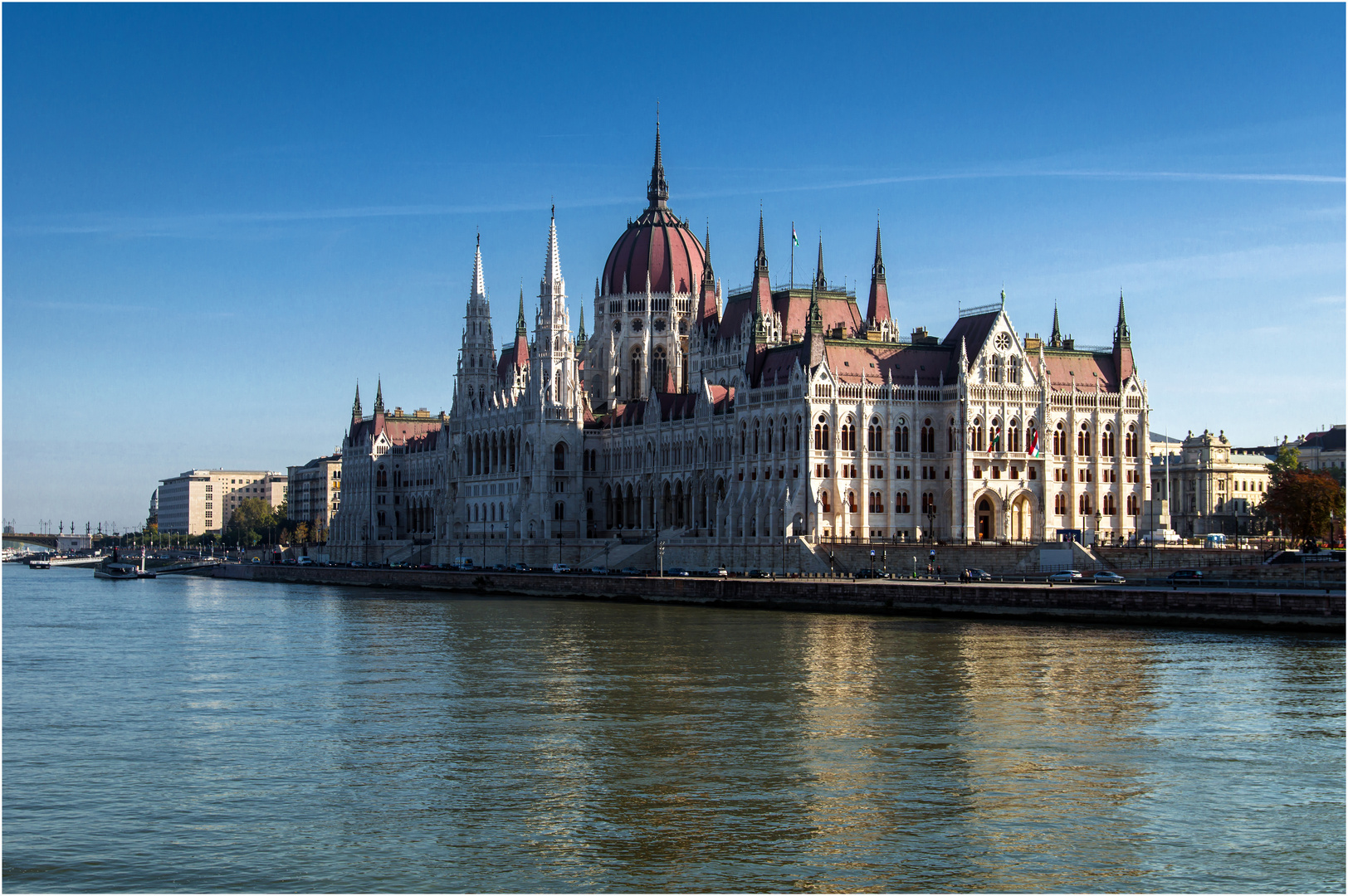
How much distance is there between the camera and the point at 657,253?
16375cm

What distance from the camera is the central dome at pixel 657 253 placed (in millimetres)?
163000

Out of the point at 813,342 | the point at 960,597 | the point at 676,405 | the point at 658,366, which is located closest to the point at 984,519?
the point at 813,342

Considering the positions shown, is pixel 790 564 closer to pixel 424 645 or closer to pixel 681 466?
pixel 681 466

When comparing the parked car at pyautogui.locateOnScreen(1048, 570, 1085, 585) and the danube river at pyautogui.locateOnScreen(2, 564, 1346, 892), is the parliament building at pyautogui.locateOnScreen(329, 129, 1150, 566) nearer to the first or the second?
the parked car at pyautogui.locateOnScreen(1048, 570, 1085, 585)

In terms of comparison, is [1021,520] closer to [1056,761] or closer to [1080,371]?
[1080,371]

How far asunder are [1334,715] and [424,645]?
124 feet

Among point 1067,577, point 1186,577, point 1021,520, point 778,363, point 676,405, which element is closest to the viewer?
point 1186,577

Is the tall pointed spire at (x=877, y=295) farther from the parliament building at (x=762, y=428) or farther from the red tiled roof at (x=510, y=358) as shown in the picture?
the red tiled roof at (x=510, y=358)

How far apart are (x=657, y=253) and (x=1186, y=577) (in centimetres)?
8351

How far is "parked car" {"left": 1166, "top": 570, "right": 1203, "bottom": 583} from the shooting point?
88.4m

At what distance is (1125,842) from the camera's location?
3153cm

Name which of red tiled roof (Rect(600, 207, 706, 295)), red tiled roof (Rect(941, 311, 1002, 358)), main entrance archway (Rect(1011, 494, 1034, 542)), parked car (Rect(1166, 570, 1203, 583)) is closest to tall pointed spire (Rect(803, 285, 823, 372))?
red tiled roof (Rect(941, 311, 1002, 358))

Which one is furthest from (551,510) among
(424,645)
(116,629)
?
(424,645)

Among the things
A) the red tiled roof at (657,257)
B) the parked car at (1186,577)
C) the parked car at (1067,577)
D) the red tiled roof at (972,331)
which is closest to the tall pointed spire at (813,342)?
the red tiled roof at (972,331)
